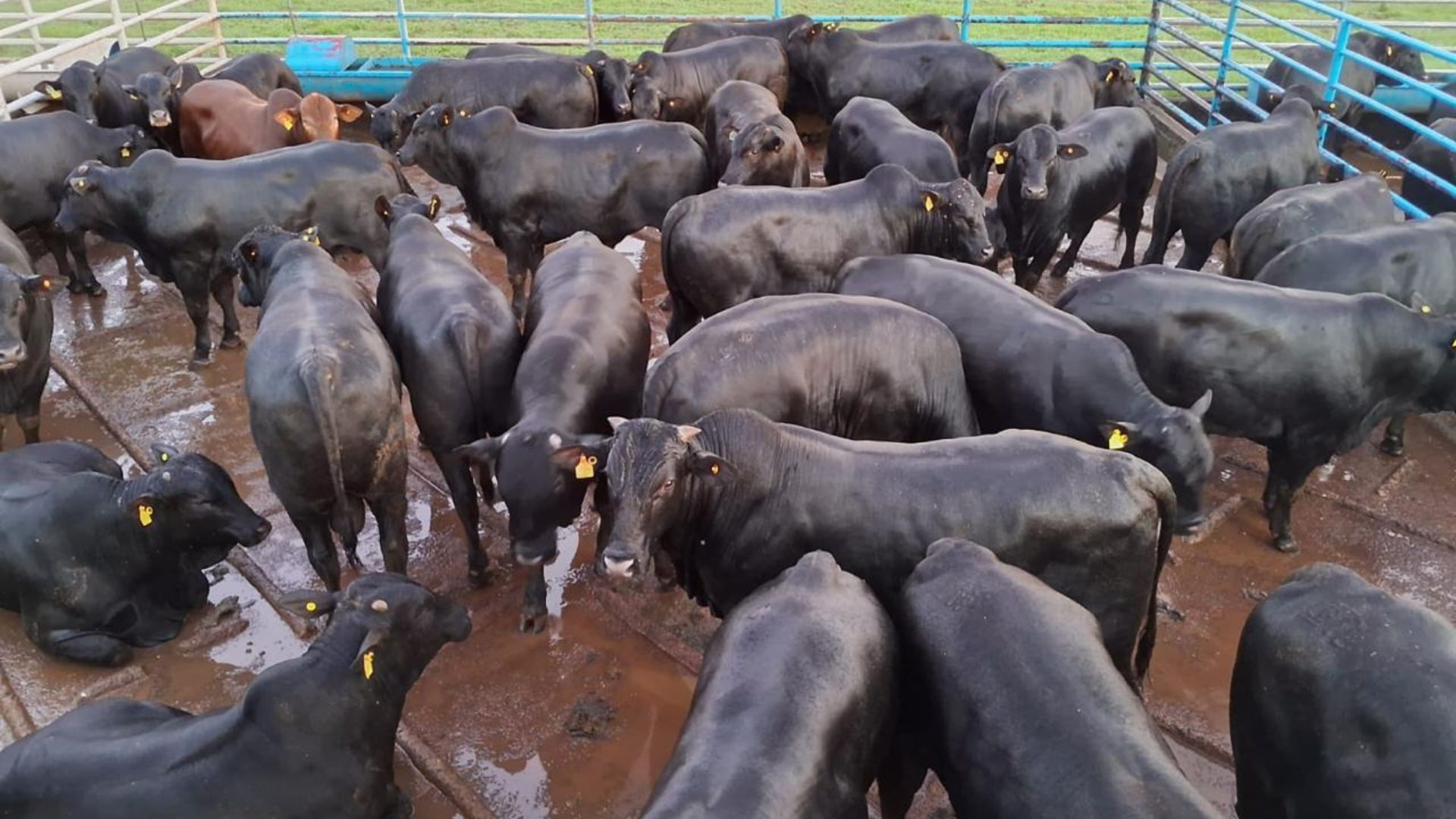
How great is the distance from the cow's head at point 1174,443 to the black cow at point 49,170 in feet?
24.2

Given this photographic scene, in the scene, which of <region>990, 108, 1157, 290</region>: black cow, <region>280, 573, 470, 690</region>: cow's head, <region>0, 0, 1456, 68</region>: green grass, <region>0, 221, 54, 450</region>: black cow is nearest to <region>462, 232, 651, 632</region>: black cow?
<region>280, 573, 470, 690</region>: cow's head

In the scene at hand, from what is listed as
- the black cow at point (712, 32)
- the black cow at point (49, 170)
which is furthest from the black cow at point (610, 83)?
the black cow at point (49, 170)

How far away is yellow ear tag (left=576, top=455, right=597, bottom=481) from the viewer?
455 centimetres

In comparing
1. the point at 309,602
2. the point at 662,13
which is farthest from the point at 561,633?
the point at 662,13

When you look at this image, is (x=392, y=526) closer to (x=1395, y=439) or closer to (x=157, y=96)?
(x=1395, y=439)

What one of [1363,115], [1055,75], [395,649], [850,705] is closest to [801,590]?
[850,705]

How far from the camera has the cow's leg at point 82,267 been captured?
8.20 metres

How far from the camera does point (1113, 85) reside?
10.5 metres

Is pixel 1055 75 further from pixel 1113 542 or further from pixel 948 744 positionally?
pixel 948 744

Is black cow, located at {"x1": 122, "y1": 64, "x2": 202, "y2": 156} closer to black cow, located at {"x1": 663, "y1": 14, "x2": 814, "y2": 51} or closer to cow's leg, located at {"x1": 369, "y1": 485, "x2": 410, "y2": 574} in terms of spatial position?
black cow, located at {"x1": 663, "y1": 14, "x2": 814, "y2": 51}

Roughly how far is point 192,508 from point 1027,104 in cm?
751

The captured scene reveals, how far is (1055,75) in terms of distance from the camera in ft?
32.2

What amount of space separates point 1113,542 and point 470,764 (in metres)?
2.67

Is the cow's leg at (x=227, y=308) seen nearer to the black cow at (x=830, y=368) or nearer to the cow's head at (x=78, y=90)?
the cow's head at (x=78, y=90)
